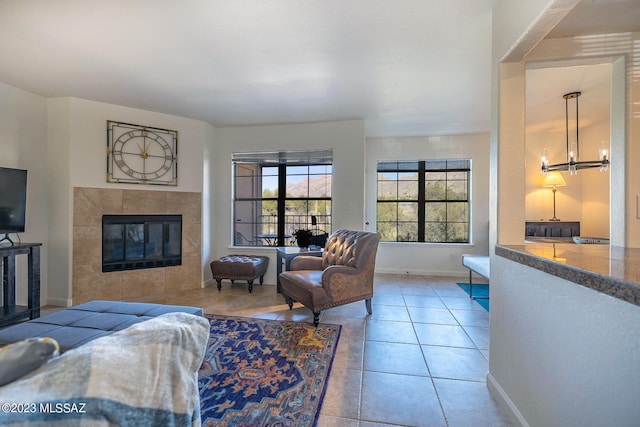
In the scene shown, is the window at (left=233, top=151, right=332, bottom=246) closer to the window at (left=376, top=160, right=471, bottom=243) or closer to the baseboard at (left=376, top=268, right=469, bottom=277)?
the window at (left=376, top=160, right=471, bottom=243)

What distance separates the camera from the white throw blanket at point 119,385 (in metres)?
0.56

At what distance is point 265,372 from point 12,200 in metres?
3.16

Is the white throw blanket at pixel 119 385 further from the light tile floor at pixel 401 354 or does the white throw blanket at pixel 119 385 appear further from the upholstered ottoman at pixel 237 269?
the upholstered ottoman at pixel 237 269

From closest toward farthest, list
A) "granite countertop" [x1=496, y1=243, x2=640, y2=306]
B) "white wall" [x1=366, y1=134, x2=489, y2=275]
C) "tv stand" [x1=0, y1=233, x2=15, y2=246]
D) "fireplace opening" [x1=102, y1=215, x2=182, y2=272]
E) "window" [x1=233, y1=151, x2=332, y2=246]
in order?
"granite countertop" [x1=496, y1=243, x2=640, y2=306], "tv stand" [x1=0, y1=233, x2=15, y2=246], "fireplace opening" [x1=102, y1=215, x2=182, y2=272], "window" [x1=233, y1=151, x2=332, y2=246], "white wall" [x1=366, y1=134, x2=489, y2=275]

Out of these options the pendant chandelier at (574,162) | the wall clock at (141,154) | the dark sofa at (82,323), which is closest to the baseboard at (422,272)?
Result: the pendant chandelier at (574,162)

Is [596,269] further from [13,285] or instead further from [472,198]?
[13,285]

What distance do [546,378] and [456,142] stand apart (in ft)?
14.0

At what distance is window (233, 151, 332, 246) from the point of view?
439cm

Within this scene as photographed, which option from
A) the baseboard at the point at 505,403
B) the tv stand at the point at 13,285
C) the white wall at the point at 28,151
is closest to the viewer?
the baseboard at the point at 505,403


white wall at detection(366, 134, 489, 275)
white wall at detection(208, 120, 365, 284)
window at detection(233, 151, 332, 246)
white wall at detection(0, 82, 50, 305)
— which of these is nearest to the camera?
white wall at detection(0, 82, 50, 305)

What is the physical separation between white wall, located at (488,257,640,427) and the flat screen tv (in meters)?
4.40

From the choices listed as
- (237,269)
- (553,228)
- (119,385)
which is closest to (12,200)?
(237,269)

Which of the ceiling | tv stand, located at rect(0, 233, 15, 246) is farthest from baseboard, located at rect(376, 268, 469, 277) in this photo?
tv stand, located at rect(0, 233, 15, 246)

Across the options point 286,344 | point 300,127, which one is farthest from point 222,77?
point 286,344
